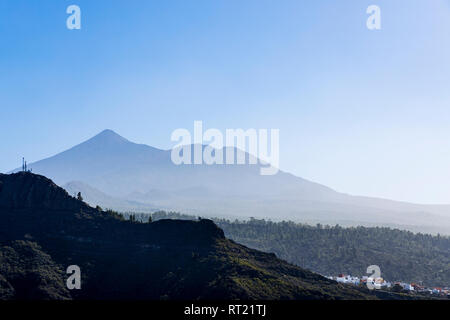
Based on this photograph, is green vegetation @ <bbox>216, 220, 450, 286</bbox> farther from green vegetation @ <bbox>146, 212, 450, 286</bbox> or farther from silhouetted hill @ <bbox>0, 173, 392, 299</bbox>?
silhouetted hill @ <bbox>0, 173, 392, 299</bbox>

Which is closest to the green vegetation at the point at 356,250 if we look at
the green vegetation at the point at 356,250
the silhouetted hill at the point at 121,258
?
the green vegetation at the point at 356,250

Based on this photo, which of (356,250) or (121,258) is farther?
(356,250)

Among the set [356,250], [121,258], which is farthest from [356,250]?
[121,258]

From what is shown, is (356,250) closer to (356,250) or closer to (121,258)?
(356,250)

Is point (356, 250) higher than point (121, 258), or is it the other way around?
point (121, 258)

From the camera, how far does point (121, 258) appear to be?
193ft

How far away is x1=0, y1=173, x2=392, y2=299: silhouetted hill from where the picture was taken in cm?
5191

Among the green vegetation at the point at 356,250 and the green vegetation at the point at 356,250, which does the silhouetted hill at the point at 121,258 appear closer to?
the green vegetation at the point at 356,250

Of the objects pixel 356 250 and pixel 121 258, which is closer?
pixel 121 258

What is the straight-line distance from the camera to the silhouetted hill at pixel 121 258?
51906 mm
